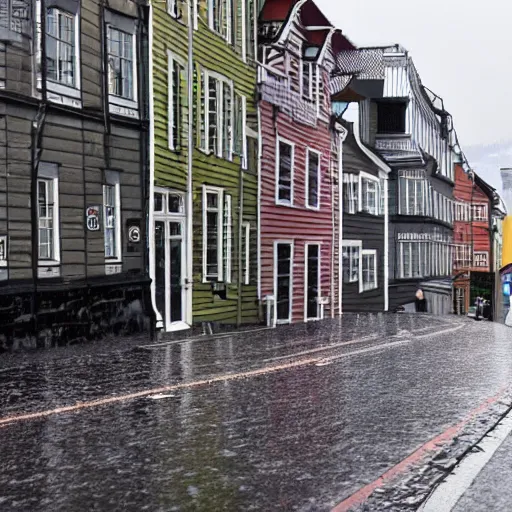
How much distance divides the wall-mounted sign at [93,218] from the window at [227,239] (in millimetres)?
4851

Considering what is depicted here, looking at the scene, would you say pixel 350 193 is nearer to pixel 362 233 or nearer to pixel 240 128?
pixel 362 233

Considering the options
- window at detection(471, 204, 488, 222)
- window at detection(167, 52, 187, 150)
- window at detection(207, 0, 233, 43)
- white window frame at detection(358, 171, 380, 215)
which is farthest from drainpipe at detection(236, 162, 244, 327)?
window at detection(471, 204, 488, 222)

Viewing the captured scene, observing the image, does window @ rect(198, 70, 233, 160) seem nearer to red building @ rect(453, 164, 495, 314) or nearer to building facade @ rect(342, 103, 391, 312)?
building facade @ rect(342, 103, 391, 312)

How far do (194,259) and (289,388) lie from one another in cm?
844

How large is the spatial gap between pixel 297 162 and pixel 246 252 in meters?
4.13

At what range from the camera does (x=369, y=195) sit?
27766 millimetres

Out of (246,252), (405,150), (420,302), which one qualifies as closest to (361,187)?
(405,150)

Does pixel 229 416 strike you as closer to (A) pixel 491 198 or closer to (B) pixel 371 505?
(B) pixel 371 505

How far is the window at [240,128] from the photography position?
1923 centimetres

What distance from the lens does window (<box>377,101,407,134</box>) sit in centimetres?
2830

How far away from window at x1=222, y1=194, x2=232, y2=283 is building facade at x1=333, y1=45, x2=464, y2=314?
28.3 ft

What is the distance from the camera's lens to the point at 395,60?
2797 centimetres

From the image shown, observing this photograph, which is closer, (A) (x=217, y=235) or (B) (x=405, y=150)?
(A) (x=217, y=235)

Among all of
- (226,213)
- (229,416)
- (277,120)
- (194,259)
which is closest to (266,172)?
(277,120)
